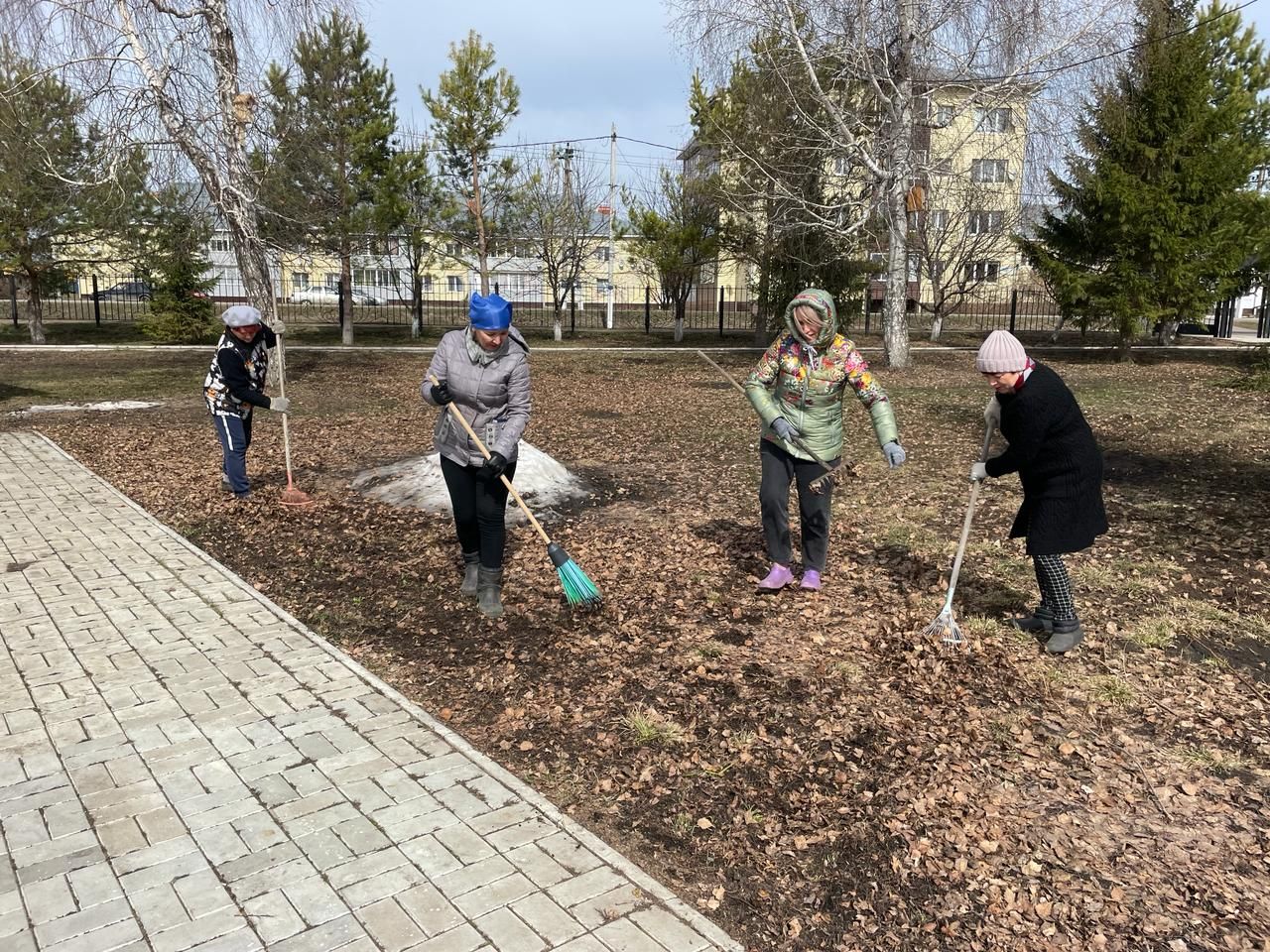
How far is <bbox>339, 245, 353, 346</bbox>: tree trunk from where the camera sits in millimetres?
25203

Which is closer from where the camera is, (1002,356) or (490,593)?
(1002,356)

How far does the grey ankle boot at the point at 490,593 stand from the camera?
5.26 m

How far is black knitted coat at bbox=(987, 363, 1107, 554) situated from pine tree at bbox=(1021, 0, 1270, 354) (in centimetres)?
1815

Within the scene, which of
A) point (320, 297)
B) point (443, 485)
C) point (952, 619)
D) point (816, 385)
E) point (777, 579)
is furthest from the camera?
point (320, 297)

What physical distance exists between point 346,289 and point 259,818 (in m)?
25.1

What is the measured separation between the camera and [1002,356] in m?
4.19

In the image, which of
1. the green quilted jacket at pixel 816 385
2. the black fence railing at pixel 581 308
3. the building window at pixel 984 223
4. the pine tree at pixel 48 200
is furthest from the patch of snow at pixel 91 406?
the building window at pixel 984 223

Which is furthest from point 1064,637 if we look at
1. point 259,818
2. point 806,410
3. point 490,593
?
point 259,818

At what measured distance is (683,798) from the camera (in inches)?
135

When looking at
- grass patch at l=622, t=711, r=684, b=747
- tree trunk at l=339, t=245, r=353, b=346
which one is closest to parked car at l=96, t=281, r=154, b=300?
tree trunk at l=339, t=245, r=353, b=346

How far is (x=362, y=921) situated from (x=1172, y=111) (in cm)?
2300

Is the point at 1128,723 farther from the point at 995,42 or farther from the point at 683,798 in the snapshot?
the point at 995,42

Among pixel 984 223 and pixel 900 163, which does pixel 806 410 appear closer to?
pixel 900 163

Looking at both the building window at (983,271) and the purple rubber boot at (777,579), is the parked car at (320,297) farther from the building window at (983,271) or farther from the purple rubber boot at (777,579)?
the purple rubber boot at (777,579)
